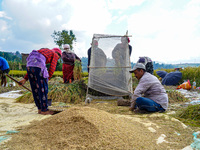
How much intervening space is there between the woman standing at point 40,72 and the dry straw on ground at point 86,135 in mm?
836

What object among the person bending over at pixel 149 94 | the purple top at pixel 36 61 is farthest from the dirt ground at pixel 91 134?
the purple top at pixel 36 61

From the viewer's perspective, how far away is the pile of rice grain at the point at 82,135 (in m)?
1.50

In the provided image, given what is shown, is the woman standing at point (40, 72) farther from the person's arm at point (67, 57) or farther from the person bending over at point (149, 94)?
the person's arm at point (67, 57)

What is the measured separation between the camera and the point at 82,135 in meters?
1.62

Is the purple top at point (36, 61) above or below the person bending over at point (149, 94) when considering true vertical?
above

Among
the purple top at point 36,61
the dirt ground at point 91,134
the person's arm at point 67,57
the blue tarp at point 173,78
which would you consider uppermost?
the person's arm at point 67,57

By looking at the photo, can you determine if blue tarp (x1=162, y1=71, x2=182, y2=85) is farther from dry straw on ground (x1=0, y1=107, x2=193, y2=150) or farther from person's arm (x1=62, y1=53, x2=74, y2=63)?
dry straw on ground (x1=0, y1=107, x2=193, y2=150)

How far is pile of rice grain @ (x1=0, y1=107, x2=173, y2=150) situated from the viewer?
1.50 m

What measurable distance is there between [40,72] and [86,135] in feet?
5.28

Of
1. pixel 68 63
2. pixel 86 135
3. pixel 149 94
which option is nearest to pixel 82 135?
pixel 86 135

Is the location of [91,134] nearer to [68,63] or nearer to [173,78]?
[68,63]

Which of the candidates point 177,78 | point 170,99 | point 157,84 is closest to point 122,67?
point 157,84

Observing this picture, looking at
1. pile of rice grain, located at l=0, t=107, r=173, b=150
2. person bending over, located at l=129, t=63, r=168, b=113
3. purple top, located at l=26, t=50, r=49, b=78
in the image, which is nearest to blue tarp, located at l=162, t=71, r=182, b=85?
person bending over, located at l=129, t=63, r=168, b=113

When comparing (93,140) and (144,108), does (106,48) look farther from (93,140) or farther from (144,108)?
(93,140)
